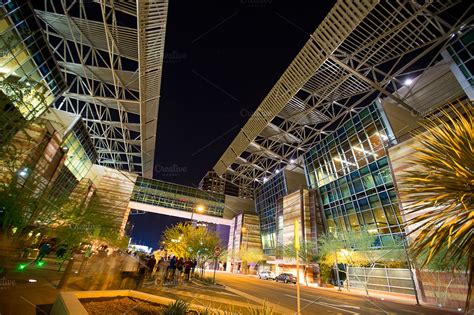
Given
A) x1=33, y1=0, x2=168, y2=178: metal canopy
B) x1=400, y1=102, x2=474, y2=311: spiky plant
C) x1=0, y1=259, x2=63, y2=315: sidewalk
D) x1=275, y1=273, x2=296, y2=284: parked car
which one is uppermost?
x1=33, y1=0, x2=168, y2=178: metal canopy

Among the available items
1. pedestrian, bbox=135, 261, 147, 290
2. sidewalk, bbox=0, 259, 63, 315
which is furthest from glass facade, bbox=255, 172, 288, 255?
sidewalk, bbox=0, 259, 63, 315

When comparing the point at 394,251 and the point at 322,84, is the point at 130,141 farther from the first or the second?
the point at 394,251

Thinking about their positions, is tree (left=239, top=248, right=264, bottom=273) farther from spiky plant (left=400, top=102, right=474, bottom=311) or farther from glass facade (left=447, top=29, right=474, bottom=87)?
spiky plant (left=400, top=102, right=474, bottom=311)

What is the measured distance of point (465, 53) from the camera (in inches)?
703

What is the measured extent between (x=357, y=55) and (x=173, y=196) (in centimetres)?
4235

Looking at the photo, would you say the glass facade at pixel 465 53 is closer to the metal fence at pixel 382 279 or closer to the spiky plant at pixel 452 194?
the metal fence at pixel 382 279

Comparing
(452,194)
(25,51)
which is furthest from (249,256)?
(25,51)

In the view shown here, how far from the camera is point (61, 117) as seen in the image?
26.6 metres

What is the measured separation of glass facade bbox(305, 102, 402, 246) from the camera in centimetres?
2350

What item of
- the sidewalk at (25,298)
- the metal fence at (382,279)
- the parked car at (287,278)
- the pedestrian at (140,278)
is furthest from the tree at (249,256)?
the sidewalk at (25,298)

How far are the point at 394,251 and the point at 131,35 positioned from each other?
29.9 m

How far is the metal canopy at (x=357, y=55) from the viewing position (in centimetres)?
1752

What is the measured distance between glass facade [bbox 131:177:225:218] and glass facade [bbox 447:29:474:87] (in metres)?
42.3

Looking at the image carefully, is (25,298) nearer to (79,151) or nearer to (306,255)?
(306,255)
